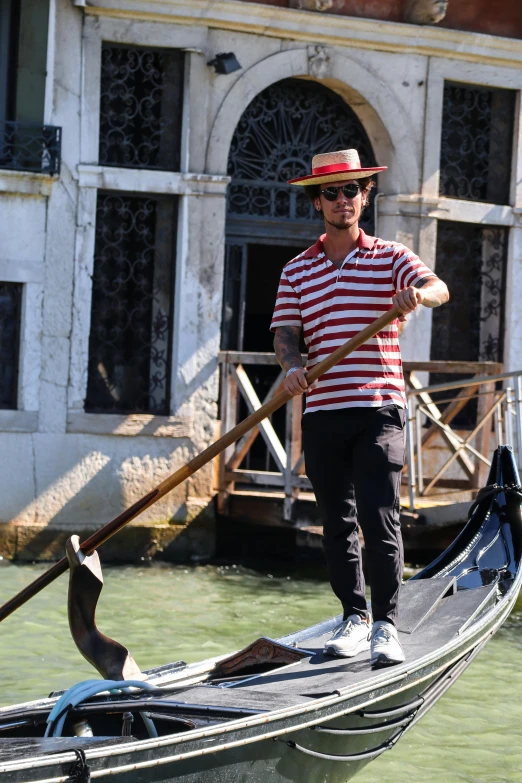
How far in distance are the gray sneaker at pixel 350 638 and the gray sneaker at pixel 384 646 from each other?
14cm

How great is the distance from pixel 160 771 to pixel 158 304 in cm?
605

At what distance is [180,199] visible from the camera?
353 inches

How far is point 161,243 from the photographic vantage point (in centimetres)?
901

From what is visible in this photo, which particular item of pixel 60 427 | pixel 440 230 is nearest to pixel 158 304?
pixel 60 427

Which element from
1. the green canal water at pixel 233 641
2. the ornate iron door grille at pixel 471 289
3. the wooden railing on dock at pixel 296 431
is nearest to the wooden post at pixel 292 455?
the wooden railing on dock at pixel 296 431

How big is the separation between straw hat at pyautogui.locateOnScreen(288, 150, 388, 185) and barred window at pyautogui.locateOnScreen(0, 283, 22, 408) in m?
4.86

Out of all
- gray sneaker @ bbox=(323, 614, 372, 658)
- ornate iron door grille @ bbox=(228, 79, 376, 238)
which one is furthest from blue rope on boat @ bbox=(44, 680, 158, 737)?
ornate iron door grille @ bbox=(228, 79, 376, 238)

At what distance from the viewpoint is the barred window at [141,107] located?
8.84 meters

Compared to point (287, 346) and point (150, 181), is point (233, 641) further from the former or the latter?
point (150, 181)

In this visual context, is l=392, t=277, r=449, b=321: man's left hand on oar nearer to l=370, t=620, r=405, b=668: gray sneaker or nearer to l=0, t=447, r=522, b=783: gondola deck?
l=370, t=620, r=405, b=668: gray sneaker

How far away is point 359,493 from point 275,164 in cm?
562

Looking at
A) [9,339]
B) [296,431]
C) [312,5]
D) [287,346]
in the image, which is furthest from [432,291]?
[312,5]

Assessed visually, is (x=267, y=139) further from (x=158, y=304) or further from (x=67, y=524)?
(x=67, y=524)

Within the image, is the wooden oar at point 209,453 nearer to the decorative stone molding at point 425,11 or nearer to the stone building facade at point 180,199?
the stone building facade at point 180,199
